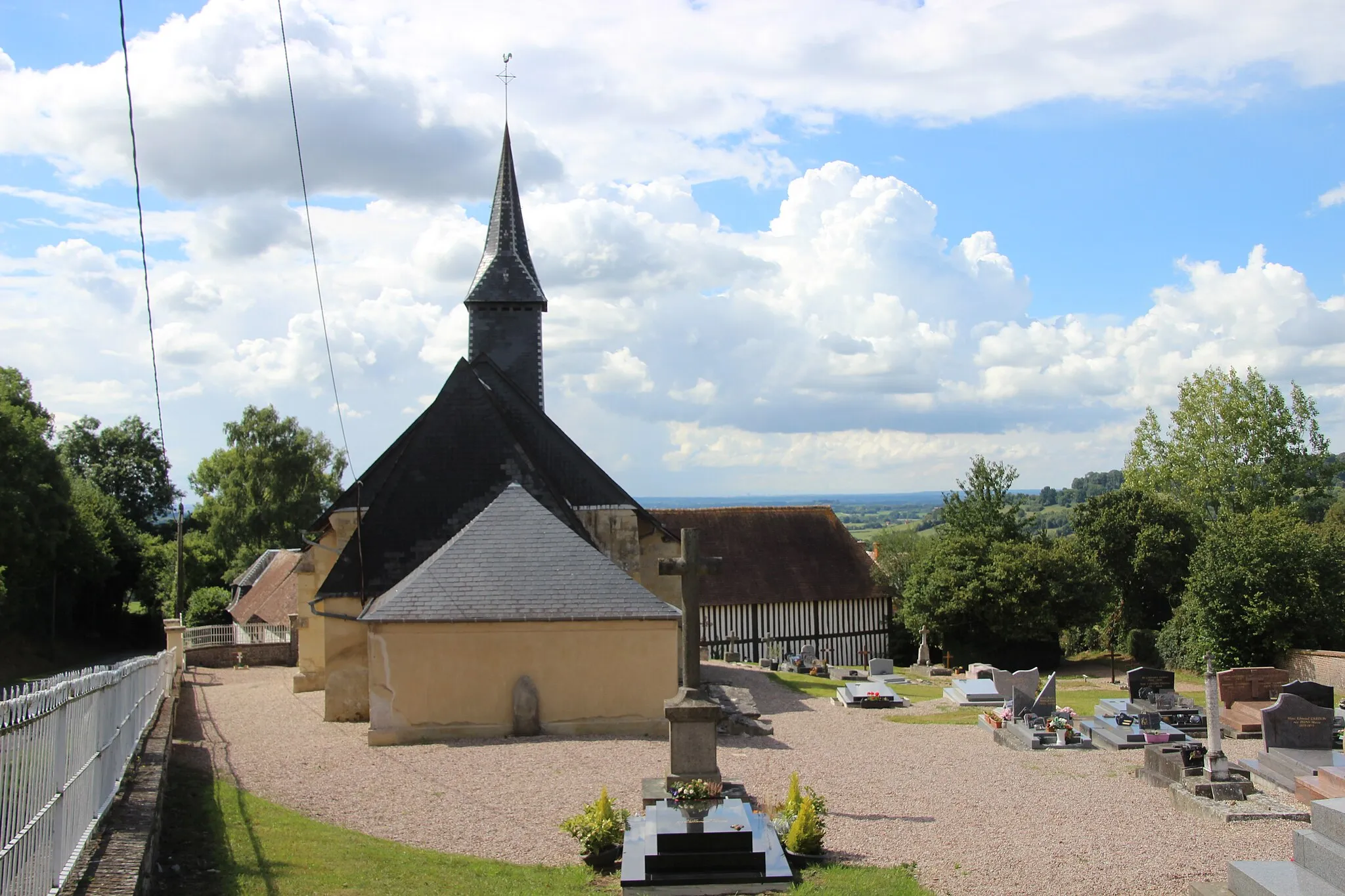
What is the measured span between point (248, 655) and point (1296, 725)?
2715 centimetres

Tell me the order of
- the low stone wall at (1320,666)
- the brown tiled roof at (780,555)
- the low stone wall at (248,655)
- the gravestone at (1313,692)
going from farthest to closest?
the brown tiled roof at (780,555), the low stone wall at (248,655), the low stone wall at (1320,666), the gravestone at (1313,692)

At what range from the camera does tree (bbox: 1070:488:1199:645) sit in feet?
118

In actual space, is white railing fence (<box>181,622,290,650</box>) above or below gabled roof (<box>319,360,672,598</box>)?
below

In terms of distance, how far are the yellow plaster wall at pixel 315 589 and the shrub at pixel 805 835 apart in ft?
47.0

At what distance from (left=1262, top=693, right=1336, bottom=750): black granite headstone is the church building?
826 cm

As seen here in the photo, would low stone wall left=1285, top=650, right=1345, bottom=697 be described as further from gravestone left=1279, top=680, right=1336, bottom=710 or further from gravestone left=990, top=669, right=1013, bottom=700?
gravestone left=1279, top=680, right=1336, bottom=710

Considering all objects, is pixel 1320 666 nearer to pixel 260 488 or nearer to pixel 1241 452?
pixel 1241 452

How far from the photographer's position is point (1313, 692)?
52.5 ft

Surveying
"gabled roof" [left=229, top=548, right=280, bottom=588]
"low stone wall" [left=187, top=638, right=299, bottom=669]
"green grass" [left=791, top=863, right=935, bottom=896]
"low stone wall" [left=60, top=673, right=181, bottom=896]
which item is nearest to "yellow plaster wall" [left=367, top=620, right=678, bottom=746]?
"low stone wall" [left=60, top=673, right=181, bottom=896]

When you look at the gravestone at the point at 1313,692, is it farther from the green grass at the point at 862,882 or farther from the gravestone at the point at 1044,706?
the green grass at the point at 862,882

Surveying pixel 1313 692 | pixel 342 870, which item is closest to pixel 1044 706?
pixel 1313 692

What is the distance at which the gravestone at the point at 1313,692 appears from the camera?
15.9m

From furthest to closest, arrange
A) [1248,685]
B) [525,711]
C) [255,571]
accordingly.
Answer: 1. [255,571]
2. [1248,685]
3. [525,711]

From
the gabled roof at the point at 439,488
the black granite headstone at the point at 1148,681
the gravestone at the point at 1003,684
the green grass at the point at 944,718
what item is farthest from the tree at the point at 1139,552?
the gabled roof at the point at 439,488
